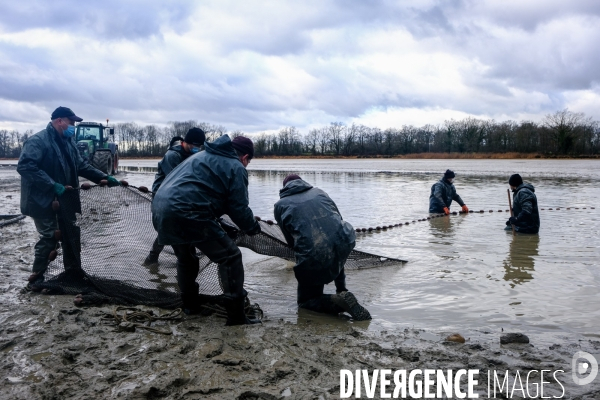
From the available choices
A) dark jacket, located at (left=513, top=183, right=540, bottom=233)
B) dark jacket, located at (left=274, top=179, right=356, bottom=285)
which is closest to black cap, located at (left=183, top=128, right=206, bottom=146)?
dark jacket, located at (left=274, top=179, right=356, bottom=285)

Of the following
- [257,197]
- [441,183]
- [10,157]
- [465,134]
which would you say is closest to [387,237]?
[441,183]

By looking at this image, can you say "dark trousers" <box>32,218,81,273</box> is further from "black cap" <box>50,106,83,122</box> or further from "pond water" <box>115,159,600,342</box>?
"pond water" <box>115,159,600,342</box>

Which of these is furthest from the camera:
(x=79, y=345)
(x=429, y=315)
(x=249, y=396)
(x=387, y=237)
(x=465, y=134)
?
(x=465, y=134)

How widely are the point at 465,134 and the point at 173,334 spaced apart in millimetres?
85243

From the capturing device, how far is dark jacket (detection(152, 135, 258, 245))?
13.6 ft

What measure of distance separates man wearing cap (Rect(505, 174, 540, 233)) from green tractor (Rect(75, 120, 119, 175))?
16344 mm

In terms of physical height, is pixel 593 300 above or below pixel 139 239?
below

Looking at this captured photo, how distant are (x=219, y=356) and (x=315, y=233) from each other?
5.19ft

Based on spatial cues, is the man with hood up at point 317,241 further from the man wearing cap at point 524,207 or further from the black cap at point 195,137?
the man wearing cap at point 524,207

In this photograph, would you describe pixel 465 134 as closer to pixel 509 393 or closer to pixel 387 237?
pixel 387 237

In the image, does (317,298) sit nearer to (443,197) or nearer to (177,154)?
(177,154)

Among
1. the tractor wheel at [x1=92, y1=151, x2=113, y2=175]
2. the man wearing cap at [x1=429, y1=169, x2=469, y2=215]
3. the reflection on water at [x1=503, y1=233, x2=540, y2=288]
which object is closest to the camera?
the reflection on water at [x1=503, y1=233, x2=540, y2=288]

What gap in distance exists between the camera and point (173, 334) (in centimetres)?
414

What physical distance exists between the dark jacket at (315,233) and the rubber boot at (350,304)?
212 millimetres
